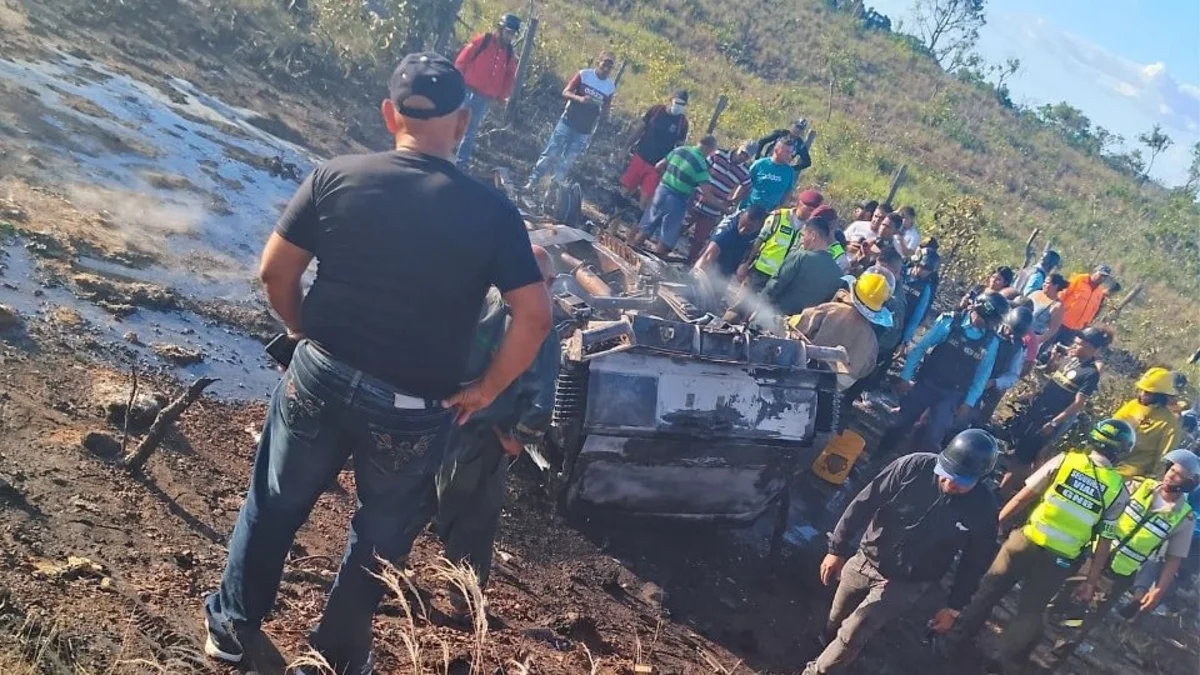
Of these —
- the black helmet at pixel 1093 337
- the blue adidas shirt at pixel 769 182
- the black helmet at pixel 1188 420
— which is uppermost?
the blue adidas shirt at pixel 769 182

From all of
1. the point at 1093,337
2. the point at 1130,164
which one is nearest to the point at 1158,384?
the point at 1093,337

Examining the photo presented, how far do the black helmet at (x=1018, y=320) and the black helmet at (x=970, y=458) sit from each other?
376cm

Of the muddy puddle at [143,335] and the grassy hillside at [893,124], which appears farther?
the grassy hillside at [893,124]

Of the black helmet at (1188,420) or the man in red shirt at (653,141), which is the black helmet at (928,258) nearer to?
the black helmet at (1188,420)

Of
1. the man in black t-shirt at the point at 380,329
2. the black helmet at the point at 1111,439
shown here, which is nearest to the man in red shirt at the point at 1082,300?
the black helmet at the point at 1111,439

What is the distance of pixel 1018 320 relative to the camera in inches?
296

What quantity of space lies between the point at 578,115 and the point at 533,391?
274 inches

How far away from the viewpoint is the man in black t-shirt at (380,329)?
237cm

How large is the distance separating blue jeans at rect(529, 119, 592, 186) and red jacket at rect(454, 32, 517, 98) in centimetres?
99

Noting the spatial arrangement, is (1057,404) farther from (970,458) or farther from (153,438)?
(153,438)

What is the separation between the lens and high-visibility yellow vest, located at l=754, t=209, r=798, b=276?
750 centimetres

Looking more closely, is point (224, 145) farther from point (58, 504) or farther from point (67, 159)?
point (58, 504)

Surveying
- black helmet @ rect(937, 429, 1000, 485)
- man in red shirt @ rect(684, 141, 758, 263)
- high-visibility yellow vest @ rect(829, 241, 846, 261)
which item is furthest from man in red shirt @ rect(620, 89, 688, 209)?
black helmet @ rect(937, 429, 1000, 485)

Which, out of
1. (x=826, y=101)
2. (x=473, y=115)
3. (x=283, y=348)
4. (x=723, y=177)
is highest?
(x=826, y=101)
